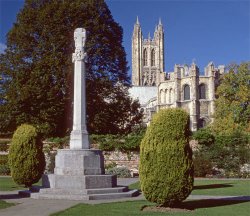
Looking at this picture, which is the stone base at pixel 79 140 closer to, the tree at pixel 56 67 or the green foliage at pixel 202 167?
the green foliage at pixel 202 167

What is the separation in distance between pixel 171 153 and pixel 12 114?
70.0ft

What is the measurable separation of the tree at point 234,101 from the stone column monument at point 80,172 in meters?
26.0

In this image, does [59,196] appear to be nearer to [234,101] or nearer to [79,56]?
[79,56]

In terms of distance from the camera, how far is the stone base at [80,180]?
13.5 metres

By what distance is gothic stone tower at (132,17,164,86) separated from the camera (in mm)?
112875

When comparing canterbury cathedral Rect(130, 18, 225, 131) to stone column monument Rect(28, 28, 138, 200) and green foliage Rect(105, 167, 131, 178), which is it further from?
stone column monument Rect(28, 28, 138, 200)

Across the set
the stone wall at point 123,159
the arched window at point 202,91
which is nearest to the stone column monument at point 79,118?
the stone wall at point 123,159

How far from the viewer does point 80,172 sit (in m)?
14.6

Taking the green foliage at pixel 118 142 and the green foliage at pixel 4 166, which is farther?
the green foliage at pixel 118 142

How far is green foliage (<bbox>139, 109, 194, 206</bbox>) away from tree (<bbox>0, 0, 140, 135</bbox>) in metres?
→ 19.5

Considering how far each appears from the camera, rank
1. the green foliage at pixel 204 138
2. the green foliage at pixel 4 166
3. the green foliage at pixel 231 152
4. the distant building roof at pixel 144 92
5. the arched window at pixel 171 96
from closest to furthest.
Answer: the green foliage at pixel 231 152 < the green foliage at pixel 4 166 < the green foliage at pixel 204 138 < the arched window at pixel 171 96 < the distant building roof at pixel 144 92

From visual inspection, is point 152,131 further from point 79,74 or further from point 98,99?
point 98,99

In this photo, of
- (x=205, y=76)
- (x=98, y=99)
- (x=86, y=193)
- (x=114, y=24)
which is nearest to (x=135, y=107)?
(x=98, y=99)

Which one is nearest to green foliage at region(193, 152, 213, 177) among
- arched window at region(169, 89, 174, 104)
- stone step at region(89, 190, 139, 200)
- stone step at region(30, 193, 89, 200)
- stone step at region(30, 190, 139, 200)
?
stone step at region(89, 190, 139, 200)
